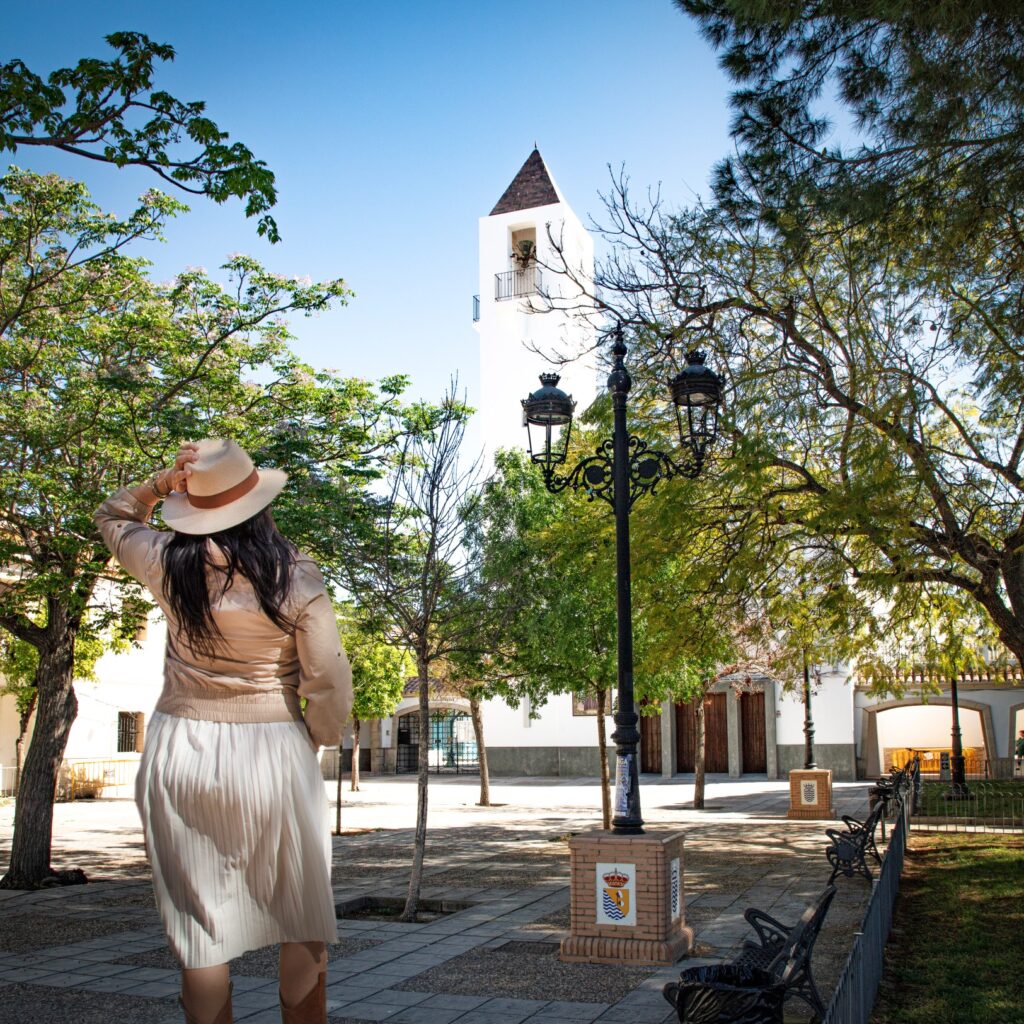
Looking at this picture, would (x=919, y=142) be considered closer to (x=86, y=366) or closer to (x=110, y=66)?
(x=110, y=66)

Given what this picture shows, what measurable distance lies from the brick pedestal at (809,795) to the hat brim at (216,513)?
62.4ft

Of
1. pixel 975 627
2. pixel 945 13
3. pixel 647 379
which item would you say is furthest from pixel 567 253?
pixel 945 13

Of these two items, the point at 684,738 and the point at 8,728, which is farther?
the point at 684,738

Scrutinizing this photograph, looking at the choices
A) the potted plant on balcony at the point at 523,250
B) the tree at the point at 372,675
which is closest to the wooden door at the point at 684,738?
the tree at the point at 372,675

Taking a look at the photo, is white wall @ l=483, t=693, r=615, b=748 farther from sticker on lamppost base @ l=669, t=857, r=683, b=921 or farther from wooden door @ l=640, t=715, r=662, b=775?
sticker on lamppost base @ l=669, t=857, r=683, b=921

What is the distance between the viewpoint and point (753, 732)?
33.8 m

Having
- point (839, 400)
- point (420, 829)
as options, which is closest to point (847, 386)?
point (839, 400)

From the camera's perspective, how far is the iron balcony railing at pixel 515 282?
1379 inches

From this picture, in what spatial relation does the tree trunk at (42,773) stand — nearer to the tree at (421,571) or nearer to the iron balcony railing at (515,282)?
the tree at (421,571)

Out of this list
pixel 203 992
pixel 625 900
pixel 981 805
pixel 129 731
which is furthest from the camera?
pixel 129 731

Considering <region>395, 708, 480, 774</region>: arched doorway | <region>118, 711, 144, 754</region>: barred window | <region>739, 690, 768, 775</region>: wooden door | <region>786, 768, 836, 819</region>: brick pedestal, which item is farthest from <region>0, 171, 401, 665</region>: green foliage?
<region>395, 708, 480, 774</region>: arched doorway

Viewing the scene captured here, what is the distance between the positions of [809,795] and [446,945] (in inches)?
519

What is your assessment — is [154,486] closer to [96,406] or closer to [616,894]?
[616,894]

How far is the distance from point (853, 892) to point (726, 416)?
5.30 metres
